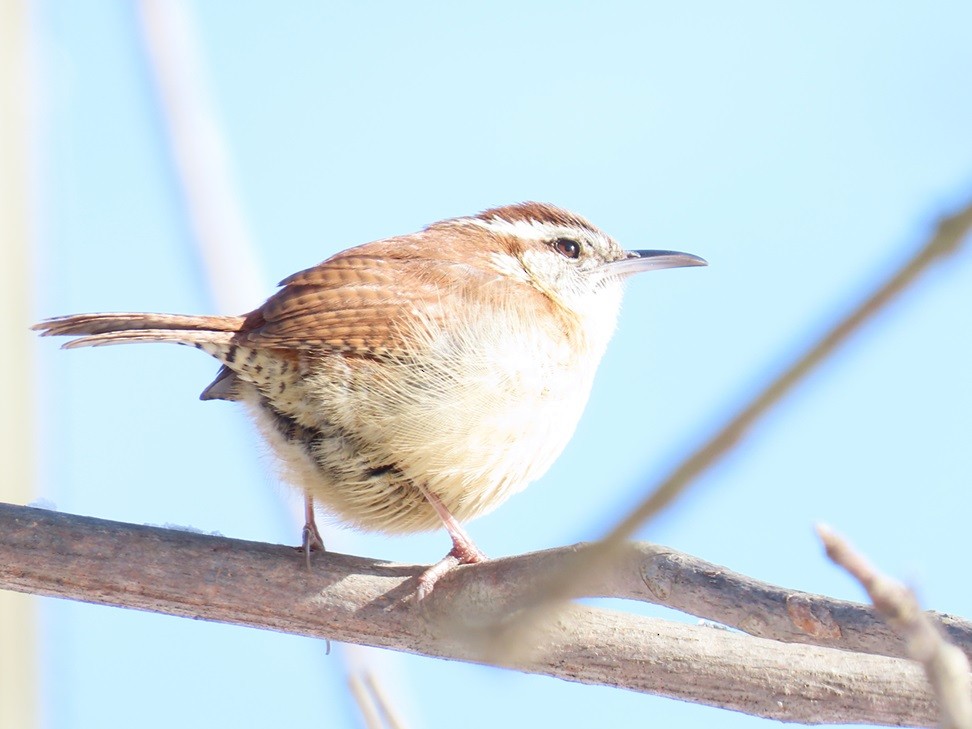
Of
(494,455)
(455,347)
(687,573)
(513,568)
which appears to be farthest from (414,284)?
(687,573)

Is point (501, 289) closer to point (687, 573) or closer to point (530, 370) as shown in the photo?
point (530, 370)

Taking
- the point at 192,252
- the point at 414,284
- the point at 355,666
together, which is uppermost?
Answer: the point at 192,252

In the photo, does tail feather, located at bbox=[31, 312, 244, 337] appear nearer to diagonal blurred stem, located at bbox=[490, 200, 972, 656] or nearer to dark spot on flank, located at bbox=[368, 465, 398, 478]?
dark spot on flank, located at bbox=[368, 465, 398, 478]

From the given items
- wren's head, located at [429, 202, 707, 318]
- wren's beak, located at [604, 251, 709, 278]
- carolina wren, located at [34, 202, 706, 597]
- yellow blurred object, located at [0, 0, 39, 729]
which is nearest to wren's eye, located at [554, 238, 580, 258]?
wren's head, located at [429, 202, 707, 318]

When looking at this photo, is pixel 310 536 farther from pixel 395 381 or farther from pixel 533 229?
pixel 533 229

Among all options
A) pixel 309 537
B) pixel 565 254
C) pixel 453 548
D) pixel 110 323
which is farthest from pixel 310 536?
pixel 565 254

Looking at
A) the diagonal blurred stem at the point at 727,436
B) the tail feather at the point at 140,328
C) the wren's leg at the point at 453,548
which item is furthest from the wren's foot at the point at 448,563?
the diagonal blurred stem at the point at 727,436
